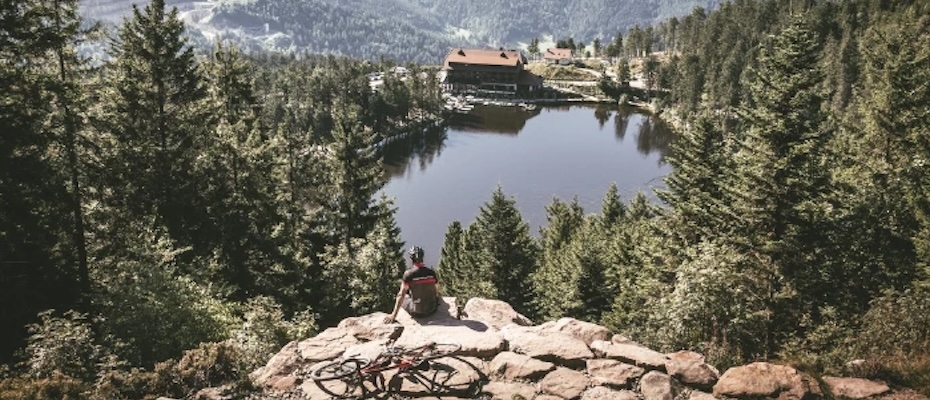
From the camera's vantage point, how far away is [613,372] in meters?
10.4

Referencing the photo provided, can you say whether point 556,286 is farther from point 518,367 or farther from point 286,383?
point 286,383

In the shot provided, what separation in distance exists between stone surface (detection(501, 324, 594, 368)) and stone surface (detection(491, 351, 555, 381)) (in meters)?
0.22

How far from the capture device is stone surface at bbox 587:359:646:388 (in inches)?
398

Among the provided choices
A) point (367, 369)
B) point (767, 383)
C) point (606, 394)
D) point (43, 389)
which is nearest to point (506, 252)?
point (367, 369)

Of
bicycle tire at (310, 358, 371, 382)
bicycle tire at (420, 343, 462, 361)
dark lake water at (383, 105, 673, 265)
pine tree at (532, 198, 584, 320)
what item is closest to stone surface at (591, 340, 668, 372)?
bicycle tire at (420, 343, 462, 361)

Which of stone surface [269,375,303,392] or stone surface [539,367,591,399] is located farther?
stone surface [269,375,303,392]

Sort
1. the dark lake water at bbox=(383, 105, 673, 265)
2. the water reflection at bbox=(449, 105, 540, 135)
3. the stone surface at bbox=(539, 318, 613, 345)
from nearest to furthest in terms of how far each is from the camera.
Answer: the stone surface at bbox=(539, 318, 613, 345)
the dark lake water at bbox=(383, 105, 673, 265)
the water reflection at bbox=(449, 105, 540, 135)

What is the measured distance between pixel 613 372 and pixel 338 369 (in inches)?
192

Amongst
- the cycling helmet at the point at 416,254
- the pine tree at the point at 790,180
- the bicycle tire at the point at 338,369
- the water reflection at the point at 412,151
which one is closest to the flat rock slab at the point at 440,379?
the bicycle tire at the point at 338,369

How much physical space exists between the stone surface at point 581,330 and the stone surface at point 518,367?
139cm

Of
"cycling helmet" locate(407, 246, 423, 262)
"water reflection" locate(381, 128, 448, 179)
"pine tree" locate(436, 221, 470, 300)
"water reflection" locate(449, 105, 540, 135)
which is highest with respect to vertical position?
"cycling helmet" locate(407, 246, 423, 262)

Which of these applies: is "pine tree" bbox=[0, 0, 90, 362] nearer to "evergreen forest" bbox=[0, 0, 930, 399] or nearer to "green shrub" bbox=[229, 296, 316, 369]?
"evergreen forest" bbox=[0, 0, 930, 399]

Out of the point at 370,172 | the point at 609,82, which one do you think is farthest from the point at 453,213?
the point at 609,82

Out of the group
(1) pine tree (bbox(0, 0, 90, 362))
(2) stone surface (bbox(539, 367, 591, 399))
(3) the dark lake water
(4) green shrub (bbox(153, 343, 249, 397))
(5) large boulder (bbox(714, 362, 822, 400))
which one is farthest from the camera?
(3) the dark lake water
